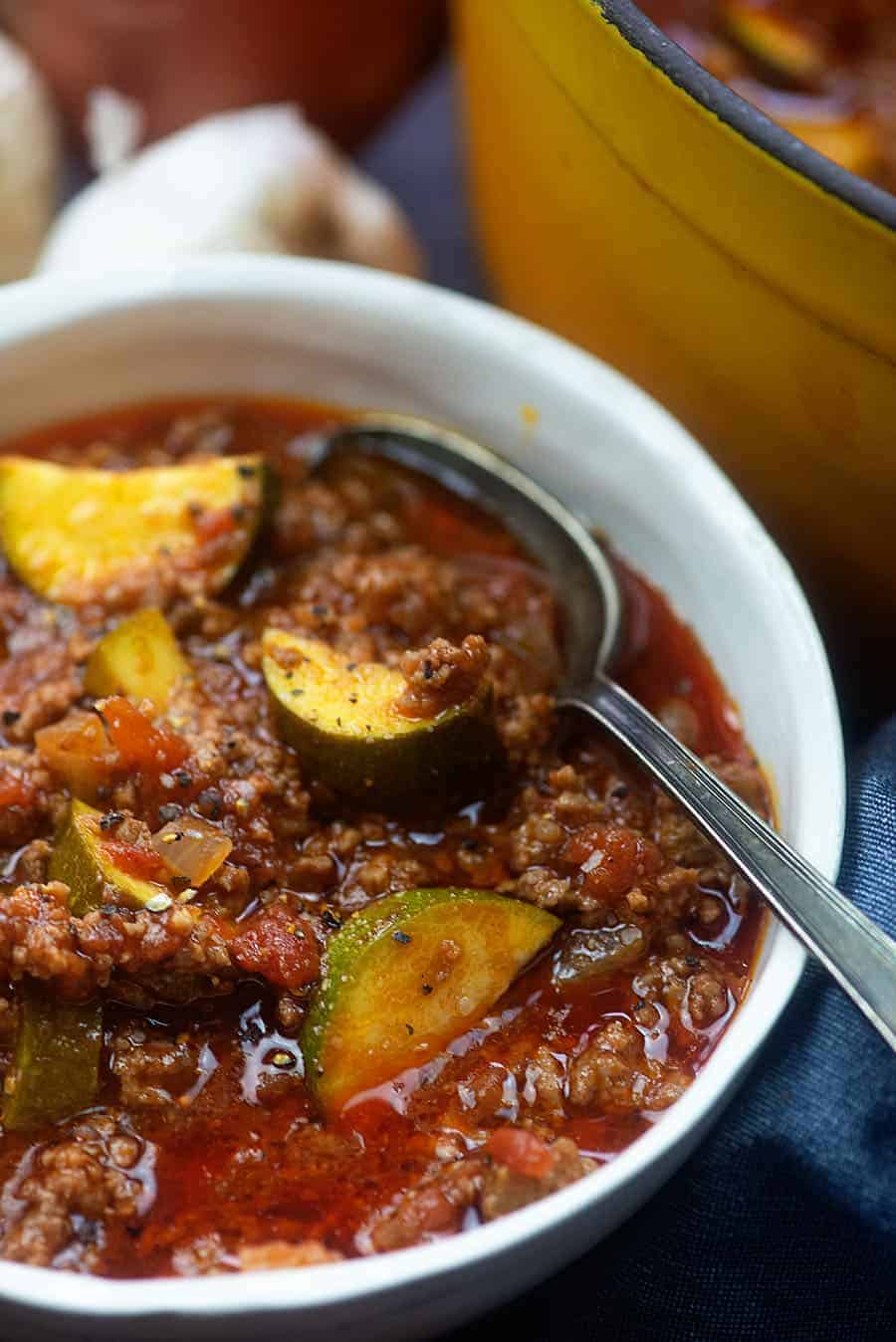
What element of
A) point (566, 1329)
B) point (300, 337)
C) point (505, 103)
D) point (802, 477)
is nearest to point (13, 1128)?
point (566, 1329)

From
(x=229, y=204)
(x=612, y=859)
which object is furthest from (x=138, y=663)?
(x=229, y=204)

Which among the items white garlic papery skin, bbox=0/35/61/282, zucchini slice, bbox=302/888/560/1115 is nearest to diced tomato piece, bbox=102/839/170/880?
zucchini slice, bbox=302/888/560/1115

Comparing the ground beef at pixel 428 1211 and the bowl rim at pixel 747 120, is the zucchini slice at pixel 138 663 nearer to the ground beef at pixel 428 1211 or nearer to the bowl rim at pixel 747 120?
the ground beef at pixel 428 1211

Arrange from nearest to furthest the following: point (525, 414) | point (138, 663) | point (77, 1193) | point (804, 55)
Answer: point (77, 1193) < point (138, 663) < point (525, 414) < point (804, 55)

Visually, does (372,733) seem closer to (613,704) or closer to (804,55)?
(613,704)

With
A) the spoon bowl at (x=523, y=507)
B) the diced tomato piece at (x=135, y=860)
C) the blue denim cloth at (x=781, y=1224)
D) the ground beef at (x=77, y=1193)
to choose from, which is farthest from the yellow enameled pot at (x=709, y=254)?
the ground beef at (x=77, y=1193)
